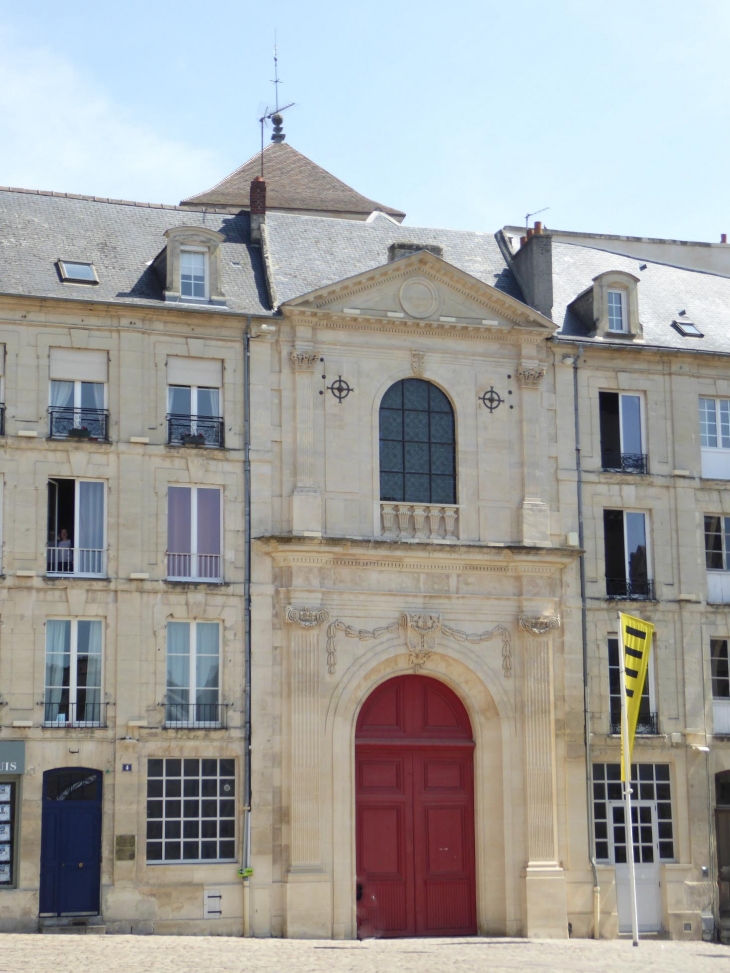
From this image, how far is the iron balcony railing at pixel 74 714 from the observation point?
2888cm

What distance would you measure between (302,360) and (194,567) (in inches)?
168

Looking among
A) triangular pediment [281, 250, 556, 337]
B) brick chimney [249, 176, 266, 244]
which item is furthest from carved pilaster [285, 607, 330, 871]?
brick chimney [249, 176, 266, 244]

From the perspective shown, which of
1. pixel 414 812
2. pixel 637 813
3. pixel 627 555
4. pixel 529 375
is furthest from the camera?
pixel 627 555

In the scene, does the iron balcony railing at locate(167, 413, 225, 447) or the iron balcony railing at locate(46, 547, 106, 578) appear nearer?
the iron balcony railing at locate(46, 547, 106, 578)

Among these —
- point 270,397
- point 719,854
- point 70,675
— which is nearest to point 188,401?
point 270,397

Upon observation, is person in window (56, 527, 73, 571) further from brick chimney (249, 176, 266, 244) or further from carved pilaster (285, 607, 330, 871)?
brick chimney (249, 176, 266, 244)

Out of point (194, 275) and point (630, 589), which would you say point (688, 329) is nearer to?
point (630, 589)

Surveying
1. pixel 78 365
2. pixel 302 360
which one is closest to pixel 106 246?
pixel 78 365

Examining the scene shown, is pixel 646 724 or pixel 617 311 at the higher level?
pixel 617 311

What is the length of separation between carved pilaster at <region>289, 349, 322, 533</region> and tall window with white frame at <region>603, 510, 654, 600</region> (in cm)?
590

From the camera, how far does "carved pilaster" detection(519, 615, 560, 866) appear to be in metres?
30.6

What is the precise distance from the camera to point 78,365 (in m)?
30.3

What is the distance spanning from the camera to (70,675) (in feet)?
95.8

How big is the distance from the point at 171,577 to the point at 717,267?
53.2ft
